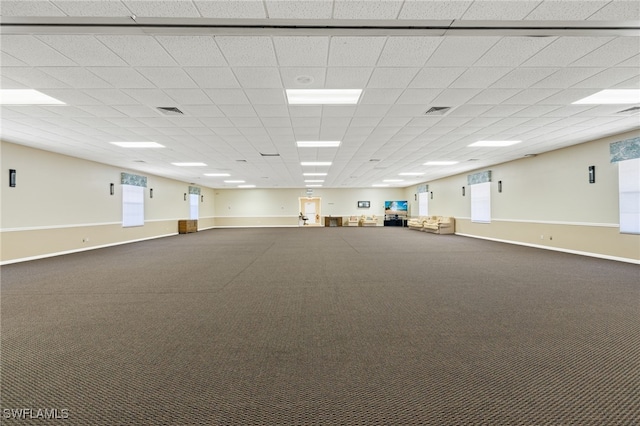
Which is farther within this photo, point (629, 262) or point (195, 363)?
point (629, 262)

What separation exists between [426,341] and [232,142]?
547 cm

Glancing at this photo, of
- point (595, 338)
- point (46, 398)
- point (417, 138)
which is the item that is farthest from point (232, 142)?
point (595, 338)

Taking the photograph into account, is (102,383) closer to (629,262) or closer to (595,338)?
(595,338)

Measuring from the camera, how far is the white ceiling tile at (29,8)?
6.60 ft

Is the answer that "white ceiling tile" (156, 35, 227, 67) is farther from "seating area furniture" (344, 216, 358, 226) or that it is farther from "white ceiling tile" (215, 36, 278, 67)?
"seating area furniture" (344, 216, 358, 226)

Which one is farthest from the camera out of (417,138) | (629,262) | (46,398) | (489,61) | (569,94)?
(417,138)

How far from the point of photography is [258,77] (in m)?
3.13

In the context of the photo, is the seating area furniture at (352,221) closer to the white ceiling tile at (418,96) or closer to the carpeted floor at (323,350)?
the carpeted floor at (323,350)

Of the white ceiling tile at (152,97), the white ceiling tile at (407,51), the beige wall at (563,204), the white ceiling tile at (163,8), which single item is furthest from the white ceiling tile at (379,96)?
the beige wall at (563,204)

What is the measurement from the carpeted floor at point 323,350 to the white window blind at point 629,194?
74.7 inches

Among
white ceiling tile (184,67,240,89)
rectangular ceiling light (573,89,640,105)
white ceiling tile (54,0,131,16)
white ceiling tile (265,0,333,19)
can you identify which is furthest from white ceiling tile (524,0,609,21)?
white ceiling tile (54,0,131,16)

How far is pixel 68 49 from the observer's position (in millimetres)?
2564

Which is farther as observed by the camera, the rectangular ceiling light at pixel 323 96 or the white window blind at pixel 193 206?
the white window blind at pixel 193 206

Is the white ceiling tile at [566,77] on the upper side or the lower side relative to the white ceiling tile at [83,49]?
lower
